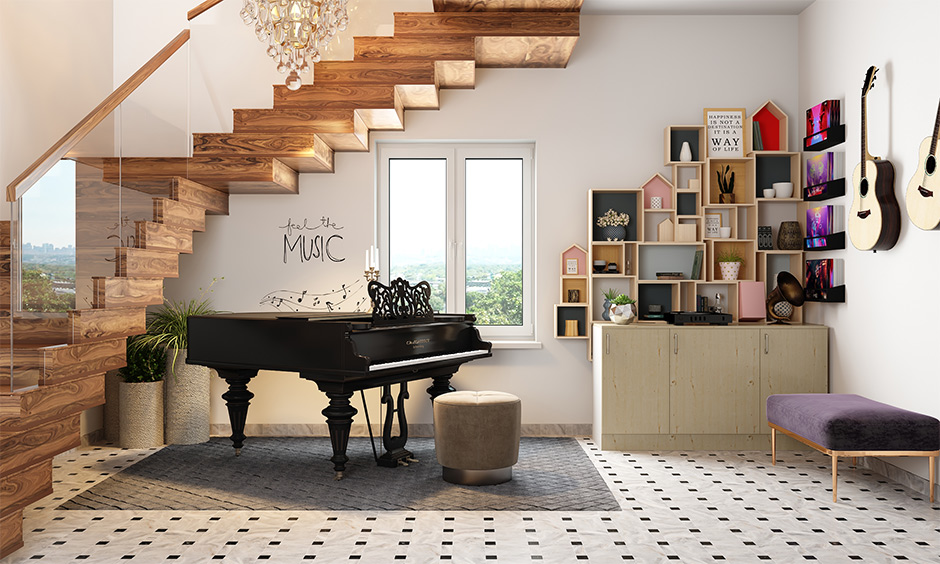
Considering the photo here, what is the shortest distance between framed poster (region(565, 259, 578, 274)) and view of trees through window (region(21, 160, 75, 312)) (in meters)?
3.35

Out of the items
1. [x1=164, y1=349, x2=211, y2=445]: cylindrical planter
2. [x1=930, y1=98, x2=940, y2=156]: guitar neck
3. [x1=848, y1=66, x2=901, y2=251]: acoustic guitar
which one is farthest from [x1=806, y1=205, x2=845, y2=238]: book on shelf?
[x1=164, y1=349, x2=211, y2=445]: cylindrical planter

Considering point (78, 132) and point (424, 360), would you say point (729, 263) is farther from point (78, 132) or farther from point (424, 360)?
point (78, 132)

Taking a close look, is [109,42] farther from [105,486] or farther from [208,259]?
[105,486]

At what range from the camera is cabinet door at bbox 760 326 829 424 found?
4.98m

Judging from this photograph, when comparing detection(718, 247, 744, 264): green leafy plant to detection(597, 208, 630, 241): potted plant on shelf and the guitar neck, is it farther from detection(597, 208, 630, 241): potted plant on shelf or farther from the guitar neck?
the guitar neck

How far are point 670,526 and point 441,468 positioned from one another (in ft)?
5.15

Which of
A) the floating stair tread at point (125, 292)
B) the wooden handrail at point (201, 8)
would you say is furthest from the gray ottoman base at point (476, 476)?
the wooden handrail at point (201, 8)

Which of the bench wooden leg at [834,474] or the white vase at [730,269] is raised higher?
the white vase at [730,269]

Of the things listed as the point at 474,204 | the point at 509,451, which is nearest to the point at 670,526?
the point at 509,451

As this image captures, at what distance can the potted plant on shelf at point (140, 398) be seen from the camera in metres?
5.09

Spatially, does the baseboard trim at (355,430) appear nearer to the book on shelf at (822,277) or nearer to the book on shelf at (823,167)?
the book on shelf at (822,277)

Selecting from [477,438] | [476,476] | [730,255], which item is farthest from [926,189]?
[476,476]

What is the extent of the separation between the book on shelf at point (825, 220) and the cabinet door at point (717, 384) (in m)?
0.90

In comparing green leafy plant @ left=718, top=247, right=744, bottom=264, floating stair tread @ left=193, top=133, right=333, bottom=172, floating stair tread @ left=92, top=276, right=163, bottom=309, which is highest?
floating stair tread @ left=193, top=133, right=333, bottom=172
